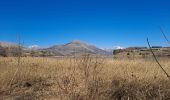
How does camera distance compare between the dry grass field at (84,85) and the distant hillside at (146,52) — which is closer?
the dry grass field at (84,85)

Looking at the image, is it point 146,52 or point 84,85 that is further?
point 146,52

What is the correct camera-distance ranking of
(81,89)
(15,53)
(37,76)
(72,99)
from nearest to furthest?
(72,99), (81,89), (37,76), (15,53)

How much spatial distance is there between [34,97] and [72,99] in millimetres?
1382

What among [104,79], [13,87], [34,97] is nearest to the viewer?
[34,97]

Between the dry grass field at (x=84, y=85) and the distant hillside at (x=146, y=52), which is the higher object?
the distant hillside at (x=146, y=52)

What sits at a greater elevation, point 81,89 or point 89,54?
point 89,54

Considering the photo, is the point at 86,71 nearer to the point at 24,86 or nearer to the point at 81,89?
the point at 81,89

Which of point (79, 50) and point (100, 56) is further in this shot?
point (100, 56)

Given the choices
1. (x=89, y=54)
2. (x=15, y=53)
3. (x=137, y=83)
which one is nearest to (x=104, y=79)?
(x=137, y=83)

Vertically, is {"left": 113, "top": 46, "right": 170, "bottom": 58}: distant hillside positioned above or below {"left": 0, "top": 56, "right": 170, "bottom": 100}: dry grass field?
above

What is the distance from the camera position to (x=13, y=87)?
25.7 feet

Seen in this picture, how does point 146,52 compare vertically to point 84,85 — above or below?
above

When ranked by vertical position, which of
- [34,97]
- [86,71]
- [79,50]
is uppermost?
[79,50]

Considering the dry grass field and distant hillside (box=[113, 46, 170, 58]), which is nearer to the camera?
the dry grass field
